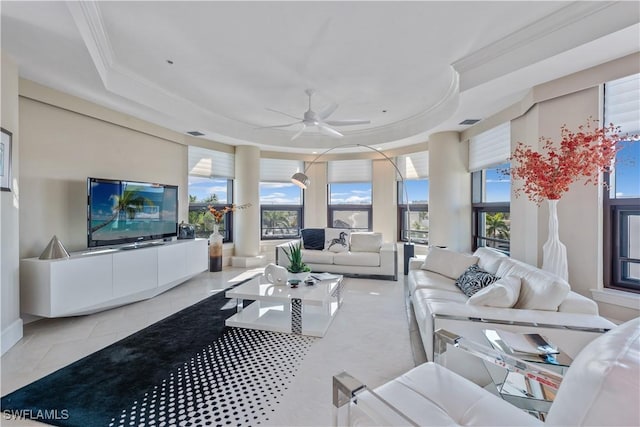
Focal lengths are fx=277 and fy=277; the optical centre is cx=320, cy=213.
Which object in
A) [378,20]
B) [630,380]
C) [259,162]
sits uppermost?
[378,20]

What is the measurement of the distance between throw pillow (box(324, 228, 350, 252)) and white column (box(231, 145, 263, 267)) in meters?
1.54

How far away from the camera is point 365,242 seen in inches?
206

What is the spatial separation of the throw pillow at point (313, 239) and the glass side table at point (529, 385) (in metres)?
3.95

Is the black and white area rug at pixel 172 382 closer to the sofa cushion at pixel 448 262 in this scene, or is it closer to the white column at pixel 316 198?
the sofa cushion at pixel 448 262

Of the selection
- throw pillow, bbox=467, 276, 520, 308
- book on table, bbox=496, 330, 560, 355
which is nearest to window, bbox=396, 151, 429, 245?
throw pillow, bbox=467, 276, 520, 308

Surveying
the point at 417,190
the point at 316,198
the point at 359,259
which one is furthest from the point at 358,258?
the point at 316,198

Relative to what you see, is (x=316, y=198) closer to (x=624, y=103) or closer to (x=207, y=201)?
(x=207, y=201)

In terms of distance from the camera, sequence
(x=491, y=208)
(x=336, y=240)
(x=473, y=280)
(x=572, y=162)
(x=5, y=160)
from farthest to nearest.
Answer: (x=336, y=240), (x=491, y=208), (x=473, y=280), (x=5, y=160), (x=572, y=162)

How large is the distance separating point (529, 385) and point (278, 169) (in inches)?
229

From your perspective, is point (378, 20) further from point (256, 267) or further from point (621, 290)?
point (256, 267)

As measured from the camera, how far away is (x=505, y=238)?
4.07 meters

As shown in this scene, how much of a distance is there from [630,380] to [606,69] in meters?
3.15

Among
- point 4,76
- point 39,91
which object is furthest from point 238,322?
point 39,91

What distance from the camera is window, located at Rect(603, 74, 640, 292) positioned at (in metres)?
2.52
